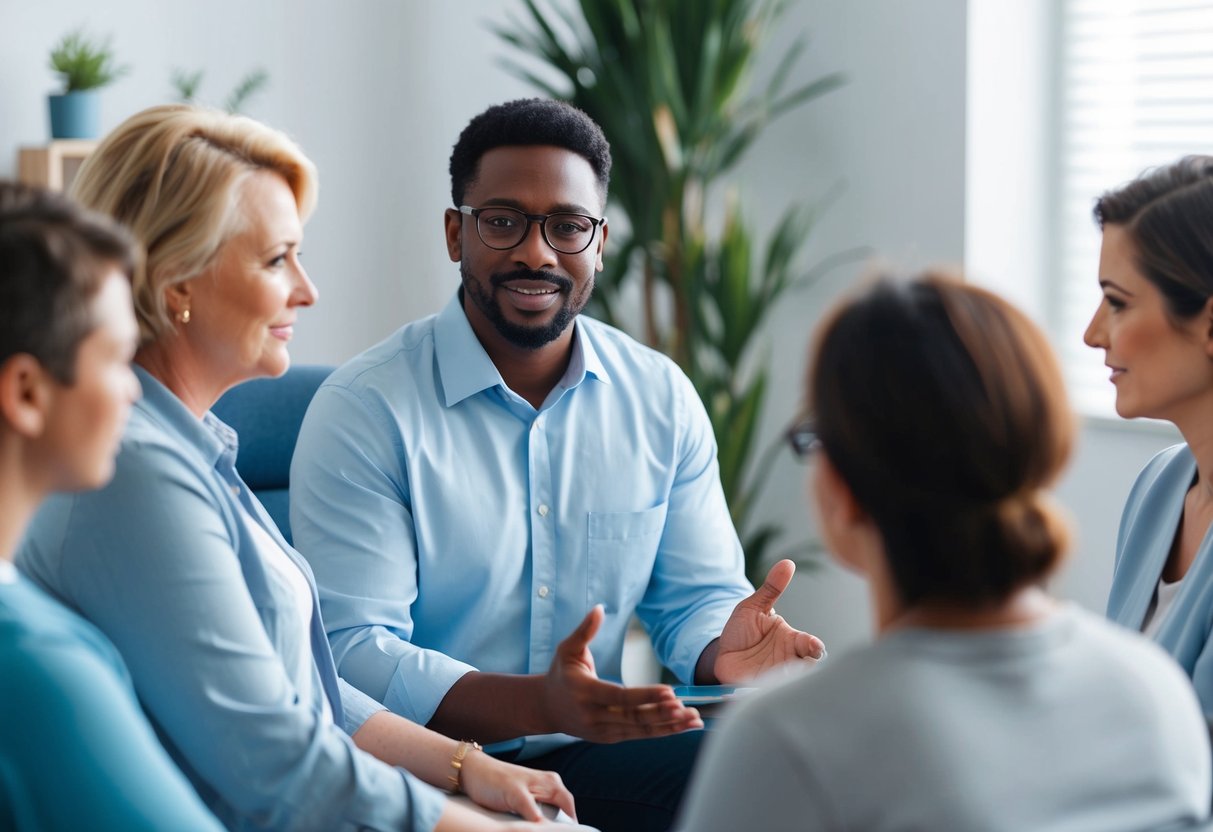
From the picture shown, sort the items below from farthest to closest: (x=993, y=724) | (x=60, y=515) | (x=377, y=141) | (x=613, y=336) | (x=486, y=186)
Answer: (x=377, y=141) < (x=613, y=336) < (x=486, y=186) < (x=60, y=515) < (x=993, y=724)

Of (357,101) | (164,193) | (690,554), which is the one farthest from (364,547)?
(357,101)

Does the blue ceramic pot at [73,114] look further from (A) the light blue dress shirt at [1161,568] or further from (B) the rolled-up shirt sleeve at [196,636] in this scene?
(A) the light blue dress shirt at [1161,568]

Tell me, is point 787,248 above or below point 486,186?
below

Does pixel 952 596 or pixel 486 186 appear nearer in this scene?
pixel 952 596

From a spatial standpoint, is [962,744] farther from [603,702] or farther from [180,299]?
[180,299]

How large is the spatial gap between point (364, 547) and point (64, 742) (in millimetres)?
916

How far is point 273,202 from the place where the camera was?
1.51m

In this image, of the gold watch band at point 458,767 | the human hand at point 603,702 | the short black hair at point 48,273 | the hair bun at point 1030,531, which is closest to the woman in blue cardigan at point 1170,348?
the human hand at point 603,702

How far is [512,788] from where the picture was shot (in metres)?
1.57

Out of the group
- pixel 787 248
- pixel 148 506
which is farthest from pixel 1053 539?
pixel 787 248

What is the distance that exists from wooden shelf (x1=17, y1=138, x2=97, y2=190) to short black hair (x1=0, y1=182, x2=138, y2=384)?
2025 millimetres

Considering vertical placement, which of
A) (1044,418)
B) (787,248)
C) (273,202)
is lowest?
(787,248)

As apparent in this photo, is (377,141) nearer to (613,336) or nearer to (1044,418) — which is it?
(613,336)

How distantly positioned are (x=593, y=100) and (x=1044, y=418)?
2.54 m
